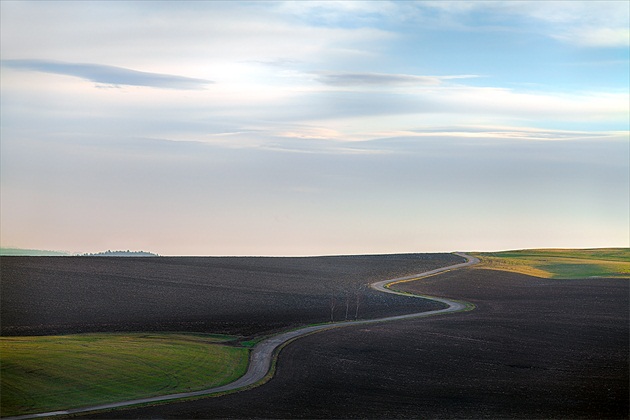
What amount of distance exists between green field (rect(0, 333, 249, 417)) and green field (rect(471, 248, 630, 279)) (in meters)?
83.2

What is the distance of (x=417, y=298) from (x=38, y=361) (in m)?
58.5

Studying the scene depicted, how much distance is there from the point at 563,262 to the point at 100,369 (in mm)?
114593

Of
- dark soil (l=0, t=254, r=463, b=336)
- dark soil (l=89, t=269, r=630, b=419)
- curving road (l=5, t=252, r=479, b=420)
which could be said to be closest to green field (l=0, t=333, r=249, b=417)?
curving road (l=5, t=252, r=479, b=420)

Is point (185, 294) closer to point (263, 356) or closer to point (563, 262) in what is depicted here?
point (263, 356)

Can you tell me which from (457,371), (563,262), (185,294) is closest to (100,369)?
(457,371)

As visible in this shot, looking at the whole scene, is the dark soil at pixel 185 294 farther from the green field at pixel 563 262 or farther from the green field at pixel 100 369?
the green field at pixel 563 262

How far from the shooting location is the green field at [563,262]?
13575 centimetres

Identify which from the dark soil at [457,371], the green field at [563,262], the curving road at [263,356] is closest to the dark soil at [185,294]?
the curving road at [263,356]

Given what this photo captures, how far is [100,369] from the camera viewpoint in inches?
2146

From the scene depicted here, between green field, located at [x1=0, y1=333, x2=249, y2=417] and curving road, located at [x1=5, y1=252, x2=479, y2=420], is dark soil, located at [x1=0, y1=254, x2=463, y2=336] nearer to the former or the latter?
curving road, located at [x1=5, y1=252, x2=479, y2=420]

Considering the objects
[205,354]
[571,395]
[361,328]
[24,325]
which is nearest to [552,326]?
[361,328]

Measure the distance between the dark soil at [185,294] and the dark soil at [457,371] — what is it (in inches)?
446

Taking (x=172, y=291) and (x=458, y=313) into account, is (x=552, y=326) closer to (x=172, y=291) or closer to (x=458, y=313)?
(x=458, y=313)

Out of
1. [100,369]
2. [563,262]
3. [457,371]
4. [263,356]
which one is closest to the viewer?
[100,369]
